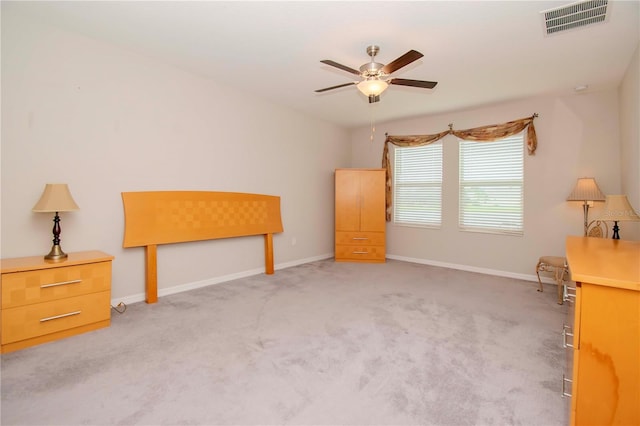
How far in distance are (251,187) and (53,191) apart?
2252 mm

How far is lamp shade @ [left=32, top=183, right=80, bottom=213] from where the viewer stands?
2391 mm

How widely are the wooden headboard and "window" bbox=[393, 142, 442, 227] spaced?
2.46 m

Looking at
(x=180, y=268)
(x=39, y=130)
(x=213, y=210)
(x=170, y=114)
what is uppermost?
(x=170, y=114)

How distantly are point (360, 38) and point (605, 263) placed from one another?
2.46 m

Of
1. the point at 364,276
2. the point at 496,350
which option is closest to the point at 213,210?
the point at 364,276

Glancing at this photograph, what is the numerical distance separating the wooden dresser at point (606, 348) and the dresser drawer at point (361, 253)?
13.2 ft

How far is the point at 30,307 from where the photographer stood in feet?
7.28

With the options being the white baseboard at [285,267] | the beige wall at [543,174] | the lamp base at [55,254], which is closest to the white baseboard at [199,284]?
the white baseboard at [285,267]

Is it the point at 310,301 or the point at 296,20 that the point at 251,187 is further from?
the point at 296,20

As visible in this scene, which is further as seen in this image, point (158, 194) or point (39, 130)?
point (158, 194)

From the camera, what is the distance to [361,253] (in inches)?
212

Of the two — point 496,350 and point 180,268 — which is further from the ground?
point 180,268

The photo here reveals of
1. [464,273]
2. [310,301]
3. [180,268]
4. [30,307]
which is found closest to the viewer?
[30,307]

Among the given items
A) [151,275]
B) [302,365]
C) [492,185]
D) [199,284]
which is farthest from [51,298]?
[492,185]
